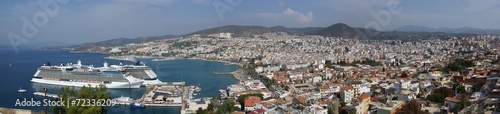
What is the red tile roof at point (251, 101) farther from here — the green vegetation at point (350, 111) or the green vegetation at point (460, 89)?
the green vegetation at point (460, 89)

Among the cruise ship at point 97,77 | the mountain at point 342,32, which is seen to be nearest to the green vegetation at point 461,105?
the cruise ship at point 97,77

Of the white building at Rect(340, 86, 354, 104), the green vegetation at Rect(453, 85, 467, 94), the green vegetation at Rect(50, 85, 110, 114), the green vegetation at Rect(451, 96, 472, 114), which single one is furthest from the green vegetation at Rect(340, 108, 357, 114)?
the green vegetation at Rect(50, 85, 110, 114)

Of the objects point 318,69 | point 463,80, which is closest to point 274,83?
point 318,69

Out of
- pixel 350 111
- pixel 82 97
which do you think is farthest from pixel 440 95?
pixel 82 97

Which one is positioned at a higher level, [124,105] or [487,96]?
[487,96]

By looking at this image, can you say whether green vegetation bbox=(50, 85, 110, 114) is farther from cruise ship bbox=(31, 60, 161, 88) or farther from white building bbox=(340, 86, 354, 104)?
cruise ship bbox=(31, 60, 161, 88)

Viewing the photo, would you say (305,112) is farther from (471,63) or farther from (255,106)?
(471,63)

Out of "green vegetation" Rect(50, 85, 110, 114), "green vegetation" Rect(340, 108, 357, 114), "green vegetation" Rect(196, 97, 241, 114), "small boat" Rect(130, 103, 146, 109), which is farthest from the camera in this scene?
"small boat" Rect(130, 103, 146, 109)

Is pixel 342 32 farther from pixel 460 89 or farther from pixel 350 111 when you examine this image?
pixel 350 111

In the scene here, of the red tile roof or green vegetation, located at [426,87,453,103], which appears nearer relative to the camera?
green vegetation, located at [426,87,453,103]
